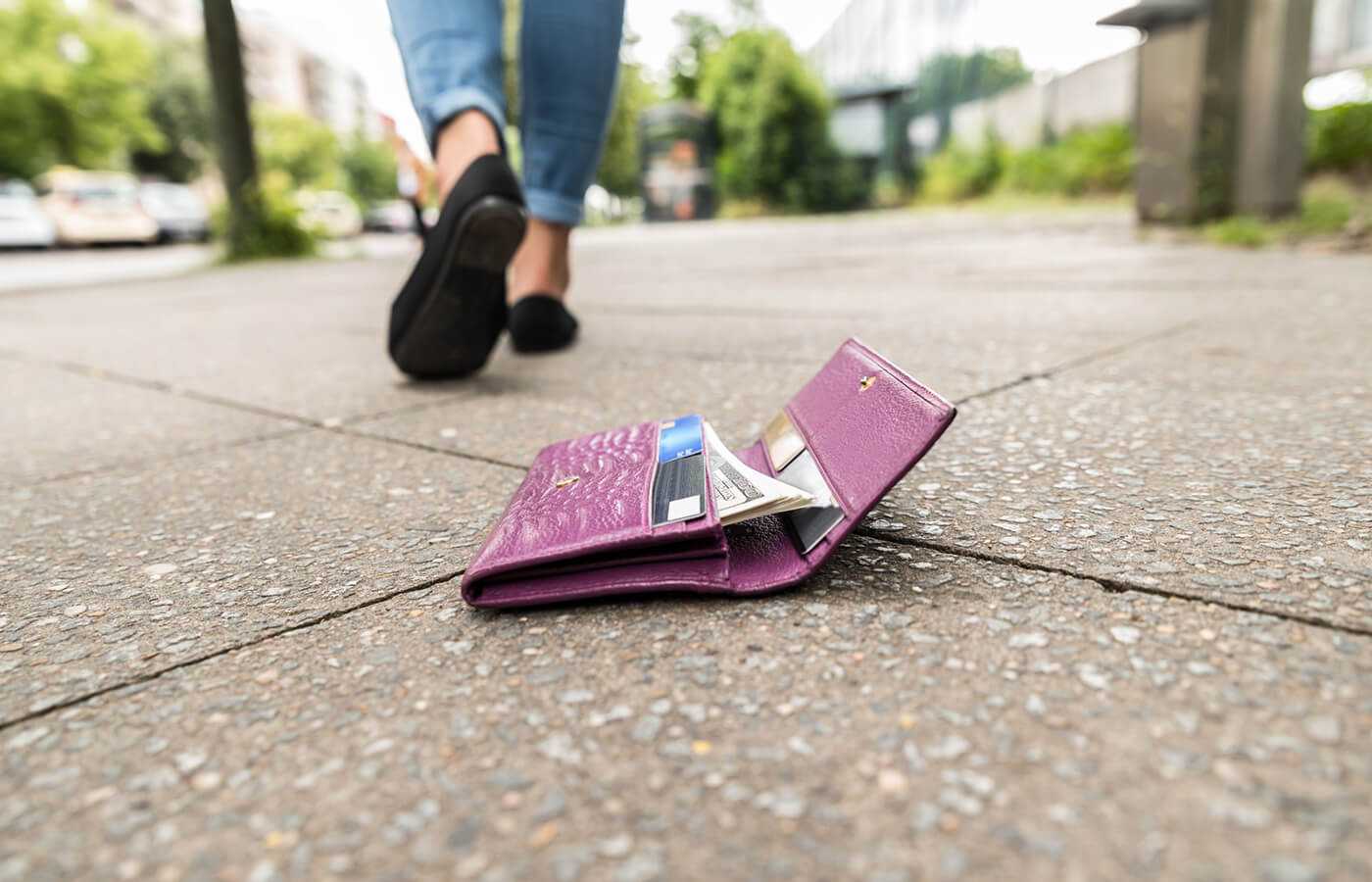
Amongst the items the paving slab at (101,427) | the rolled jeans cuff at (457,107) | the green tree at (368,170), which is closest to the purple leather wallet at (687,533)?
the paving slab at (101,427)

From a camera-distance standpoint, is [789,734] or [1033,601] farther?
[1033,601]

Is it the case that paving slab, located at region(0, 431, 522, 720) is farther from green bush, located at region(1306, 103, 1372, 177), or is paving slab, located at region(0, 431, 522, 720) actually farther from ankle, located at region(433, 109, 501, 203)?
green bush, located at region(1306, 103, 1372, 177)

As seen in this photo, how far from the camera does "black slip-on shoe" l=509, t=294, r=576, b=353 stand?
2.45 meters

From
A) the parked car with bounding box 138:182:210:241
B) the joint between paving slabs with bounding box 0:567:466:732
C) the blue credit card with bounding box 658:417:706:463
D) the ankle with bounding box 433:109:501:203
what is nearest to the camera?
the joint between paving slabs with bounding box 0:567:466:732

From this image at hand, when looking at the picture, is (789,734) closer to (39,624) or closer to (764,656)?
(764,656)

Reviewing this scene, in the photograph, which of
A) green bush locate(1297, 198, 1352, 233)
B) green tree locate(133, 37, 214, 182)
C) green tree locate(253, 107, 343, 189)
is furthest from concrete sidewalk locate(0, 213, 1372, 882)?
green tree locate(253, 107, 343, 189)

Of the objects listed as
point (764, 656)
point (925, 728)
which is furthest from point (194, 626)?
point (925, 728)

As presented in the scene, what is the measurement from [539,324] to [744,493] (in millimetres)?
1623

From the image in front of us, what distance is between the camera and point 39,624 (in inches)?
38.9

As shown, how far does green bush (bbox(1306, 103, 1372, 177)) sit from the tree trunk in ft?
26.7

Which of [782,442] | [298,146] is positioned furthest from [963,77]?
[298,146]

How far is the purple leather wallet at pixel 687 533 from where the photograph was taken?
2.94 feet

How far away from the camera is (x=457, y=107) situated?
1.97m

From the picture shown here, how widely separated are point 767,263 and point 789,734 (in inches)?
219
